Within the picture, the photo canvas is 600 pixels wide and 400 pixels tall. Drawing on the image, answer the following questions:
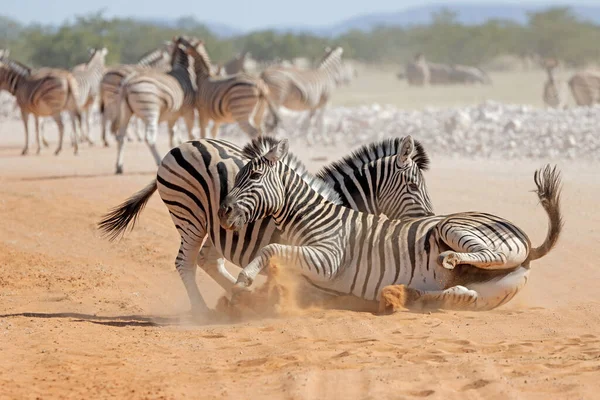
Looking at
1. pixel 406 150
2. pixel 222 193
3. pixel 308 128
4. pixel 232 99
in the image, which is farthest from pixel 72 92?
pixel 406 150

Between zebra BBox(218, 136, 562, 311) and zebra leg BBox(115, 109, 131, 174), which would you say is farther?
zebra leg BBox(115, 109, 131, 174)

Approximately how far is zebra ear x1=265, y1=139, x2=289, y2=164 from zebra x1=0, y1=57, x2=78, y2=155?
12.7 m

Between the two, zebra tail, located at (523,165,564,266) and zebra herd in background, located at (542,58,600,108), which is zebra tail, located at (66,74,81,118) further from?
zebra tail, located at (523,165,564,266)

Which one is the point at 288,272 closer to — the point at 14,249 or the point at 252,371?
the point at 252,371

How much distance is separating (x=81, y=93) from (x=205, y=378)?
16.4m

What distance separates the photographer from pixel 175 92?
1595 cm

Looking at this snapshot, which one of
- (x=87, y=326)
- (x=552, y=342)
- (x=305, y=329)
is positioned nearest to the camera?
(x=552, y=342)

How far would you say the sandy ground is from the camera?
16.3 ft

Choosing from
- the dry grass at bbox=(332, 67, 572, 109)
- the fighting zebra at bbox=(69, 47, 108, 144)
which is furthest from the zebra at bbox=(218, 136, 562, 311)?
the dry grass at bbox=(332, 67, 572, 109)

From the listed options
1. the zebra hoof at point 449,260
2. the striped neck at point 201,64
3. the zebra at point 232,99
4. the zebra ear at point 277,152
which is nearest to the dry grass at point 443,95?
the striped neck at point 201,64

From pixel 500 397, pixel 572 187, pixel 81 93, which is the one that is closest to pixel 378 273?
pixel 500 397

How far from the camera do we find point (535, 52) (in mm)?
54031

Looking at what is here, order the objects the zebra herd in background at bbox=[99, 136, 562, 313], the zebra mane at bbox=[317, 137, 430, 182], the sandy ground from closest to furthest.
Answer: the sandy ground < the zebra herd in background at bbox=[99, 136, 562, 313] < the zebra mane at bbox=[317, 137, 430, 182]

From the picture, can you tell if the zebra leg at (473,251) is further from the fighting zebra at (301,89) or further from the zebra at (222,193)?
the fighting zebra at (301,89)
